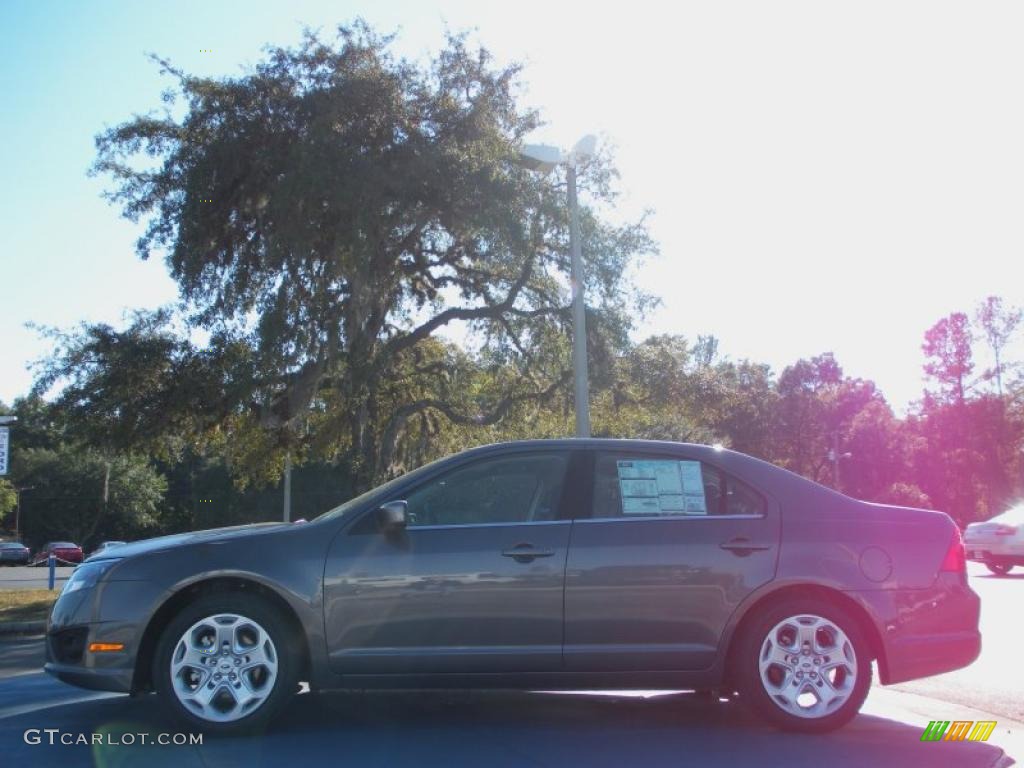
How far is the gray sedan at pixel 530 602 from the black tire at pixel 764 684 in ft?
0.03

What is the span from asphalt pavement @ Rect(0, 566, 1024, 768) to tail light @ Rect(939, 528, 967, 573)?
37.6 inches

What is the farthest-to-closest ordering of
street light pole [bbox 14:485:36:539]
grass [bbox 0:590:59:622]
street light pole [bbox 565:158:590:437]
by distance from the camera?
street light pole [bbox 14:485:36:539] < grass [bbox 0:590:59:622] < street light pole [bbox 565:158:590:437]

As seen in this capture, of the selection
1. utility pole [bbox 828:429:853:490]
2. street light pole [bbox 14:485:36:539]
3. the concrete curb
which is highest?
utility pole [bbox 828:429:853:490]

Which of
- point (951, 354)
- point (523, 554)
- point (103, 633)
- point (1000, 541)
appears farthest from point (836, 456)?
point (103, 633)

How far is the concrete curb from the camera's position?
12.1 m

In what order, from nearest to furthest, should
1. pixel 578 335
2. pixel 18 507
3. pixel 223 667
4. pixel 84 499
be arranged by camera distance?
pixel 223 667 → pixel 578 335 → pixel 18 507 → pixel 84 499

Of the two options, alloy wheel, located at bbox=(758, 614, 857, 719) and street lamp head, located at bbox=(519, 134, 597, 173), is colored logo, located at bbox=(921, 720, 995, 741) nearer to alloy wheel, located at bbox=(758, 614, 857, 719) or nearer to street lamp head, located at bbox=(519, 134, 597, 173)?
alloy wheel, located at bbox=(758, 614, 857, 719)

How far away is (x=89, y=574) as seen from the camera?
5383mm

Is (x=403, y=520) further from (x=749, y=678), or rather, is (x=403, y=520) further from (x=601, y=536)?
(x=749, y=678)

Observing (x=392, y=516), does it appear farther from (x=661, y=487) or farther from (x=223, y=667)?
(x=661, y=487)

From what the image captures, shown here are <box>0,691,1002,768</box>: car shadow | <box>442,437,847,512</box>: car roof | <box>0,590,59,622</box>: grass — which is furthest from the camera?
<box>0,590,59,622</box>: grass

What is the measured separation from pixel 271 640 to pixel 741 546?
104 inches

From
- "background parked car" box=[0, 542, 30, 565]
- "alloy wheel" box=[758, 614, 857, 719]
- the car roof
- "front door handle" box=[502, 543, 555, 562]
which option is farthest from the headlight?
"background parked car" box=[0, 542, 30, 565]

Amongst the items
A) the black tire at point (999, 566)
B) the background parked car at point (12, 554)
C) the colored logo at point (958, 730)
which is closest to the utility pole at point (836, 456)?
the black tire at point (999, 566)
